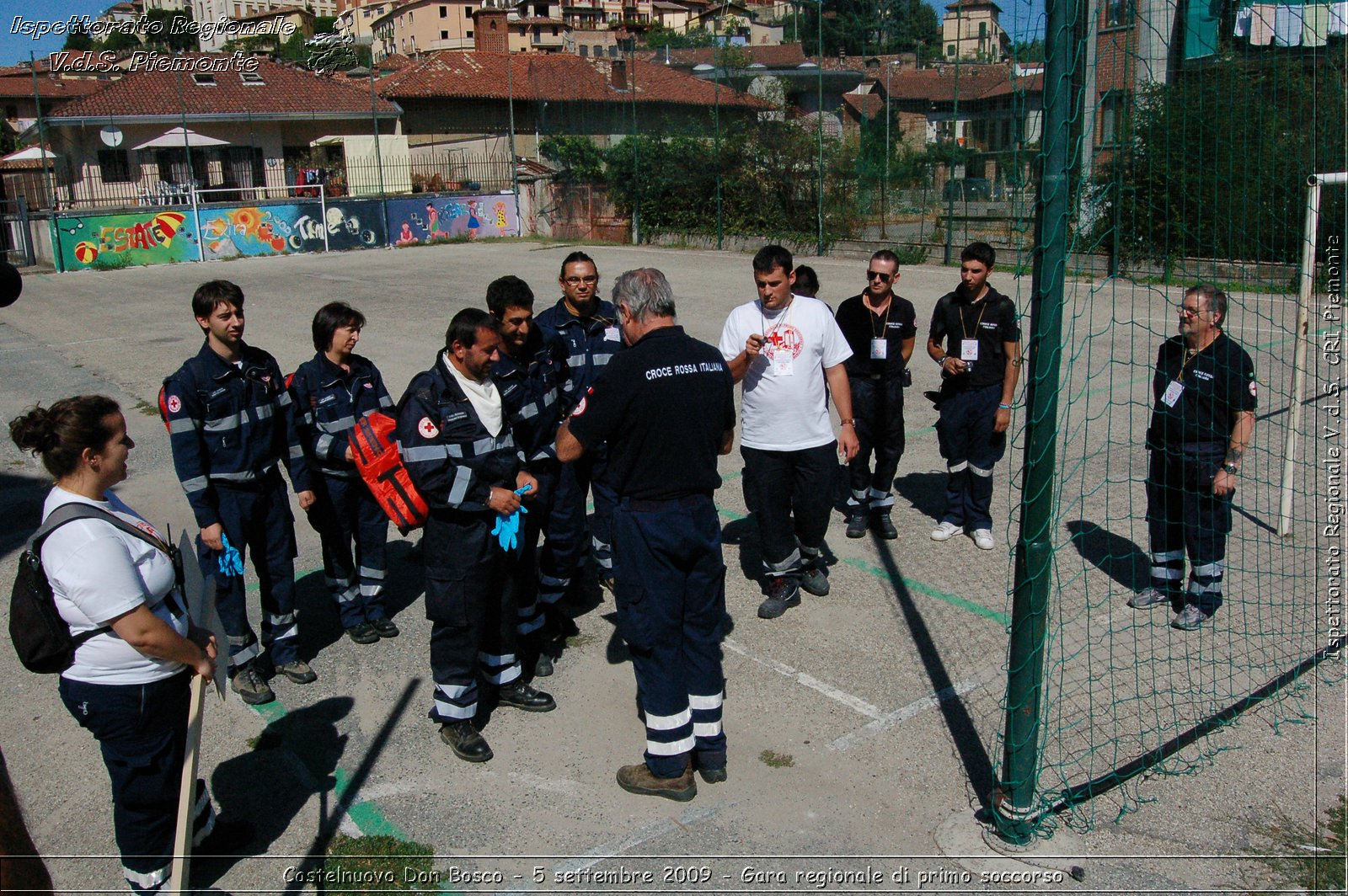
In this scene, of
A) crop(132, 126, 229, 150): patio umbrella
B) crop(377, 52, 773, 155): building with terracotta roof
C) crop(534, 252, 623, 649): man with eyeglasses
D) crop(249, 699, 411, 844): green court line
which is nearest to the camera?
crop(249, 699, 411, 844): green court line

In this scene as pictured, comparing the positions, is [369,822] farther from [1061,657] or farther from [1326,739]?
[1326,739]

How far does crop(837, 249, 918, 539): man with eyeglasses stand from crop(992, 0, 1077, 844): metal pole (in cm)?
306

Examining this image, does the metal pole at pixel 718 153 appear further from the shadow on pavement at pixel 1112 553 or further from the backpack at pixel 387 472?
the backpack at pixel 387 472

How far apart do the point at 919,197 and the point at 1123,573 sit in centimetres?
1560

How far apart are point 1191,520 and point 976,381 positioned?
1634 millimetres

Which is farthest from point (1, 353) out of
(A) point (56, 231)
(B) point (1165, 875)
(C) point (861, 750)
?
(B) point (1165, 875)

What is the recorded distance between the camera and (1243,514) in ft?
21.9

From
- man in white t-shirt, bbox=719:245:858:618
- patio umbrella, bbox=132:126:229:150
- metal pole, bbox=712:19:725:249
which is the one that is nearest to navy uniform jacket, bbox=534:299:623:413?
man in white t-shirt, bbox=719:245:858:618

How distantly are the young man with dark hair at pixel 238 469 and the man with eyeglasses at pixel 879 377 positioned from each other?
137 inches

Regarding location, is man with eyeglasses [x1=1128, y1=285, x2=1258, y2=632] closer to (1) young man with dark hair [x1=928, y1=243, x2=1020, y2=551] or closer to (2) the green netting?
(2) the green netting

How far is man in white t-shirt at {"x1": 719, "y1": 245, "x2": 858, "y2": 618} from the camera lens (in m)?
5.45

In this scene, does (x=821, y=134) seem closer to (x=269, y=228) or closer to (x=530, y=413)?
(x=269, y=228)

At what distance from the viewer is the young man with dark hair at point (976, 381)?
627 cm

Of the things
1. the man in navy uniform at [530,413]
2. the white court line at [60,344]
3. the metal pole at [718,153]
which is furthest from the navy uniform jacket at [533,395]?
the metal pole at [718,153]
